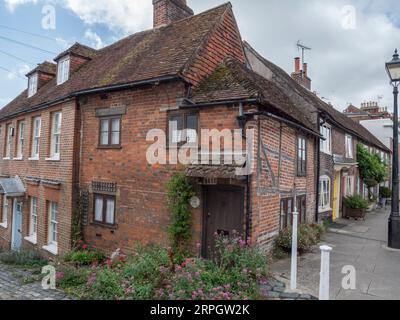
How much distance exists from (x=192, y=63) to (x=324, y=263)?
5883 mm

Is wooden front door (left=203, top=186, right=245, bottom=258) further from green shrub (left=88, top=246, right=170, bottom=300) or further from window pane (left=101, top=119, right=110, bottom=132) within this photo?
window pane (left=101, top=119, right=110, bottom=132)

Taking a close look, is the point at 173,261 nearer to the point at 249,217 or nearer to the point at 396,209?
the point at 249,217

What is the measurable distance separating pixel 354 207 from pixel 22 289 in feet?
47.9

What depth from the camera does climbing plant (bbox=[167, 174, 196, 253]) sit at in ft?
24.0

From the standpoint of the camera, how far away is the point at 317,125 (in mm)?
11492

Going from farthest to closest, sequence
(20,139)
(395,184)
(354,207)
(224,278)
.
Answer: (354,207) → (20,139) → (395,184) → (224,278)

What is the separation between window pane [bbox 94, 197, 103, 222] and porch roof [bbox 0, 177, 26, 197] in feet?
17.8

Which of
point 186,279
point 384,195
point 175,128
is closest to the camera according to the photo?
point 186,279

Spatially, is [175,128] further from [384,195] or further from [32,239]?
[384,195]

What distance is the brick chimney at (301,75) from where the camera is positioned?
1740 cm

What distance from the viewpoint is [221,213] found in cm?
727

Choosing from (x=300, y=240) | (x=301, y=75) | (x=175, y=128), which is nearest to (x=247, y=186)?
(x=175, y=128)
